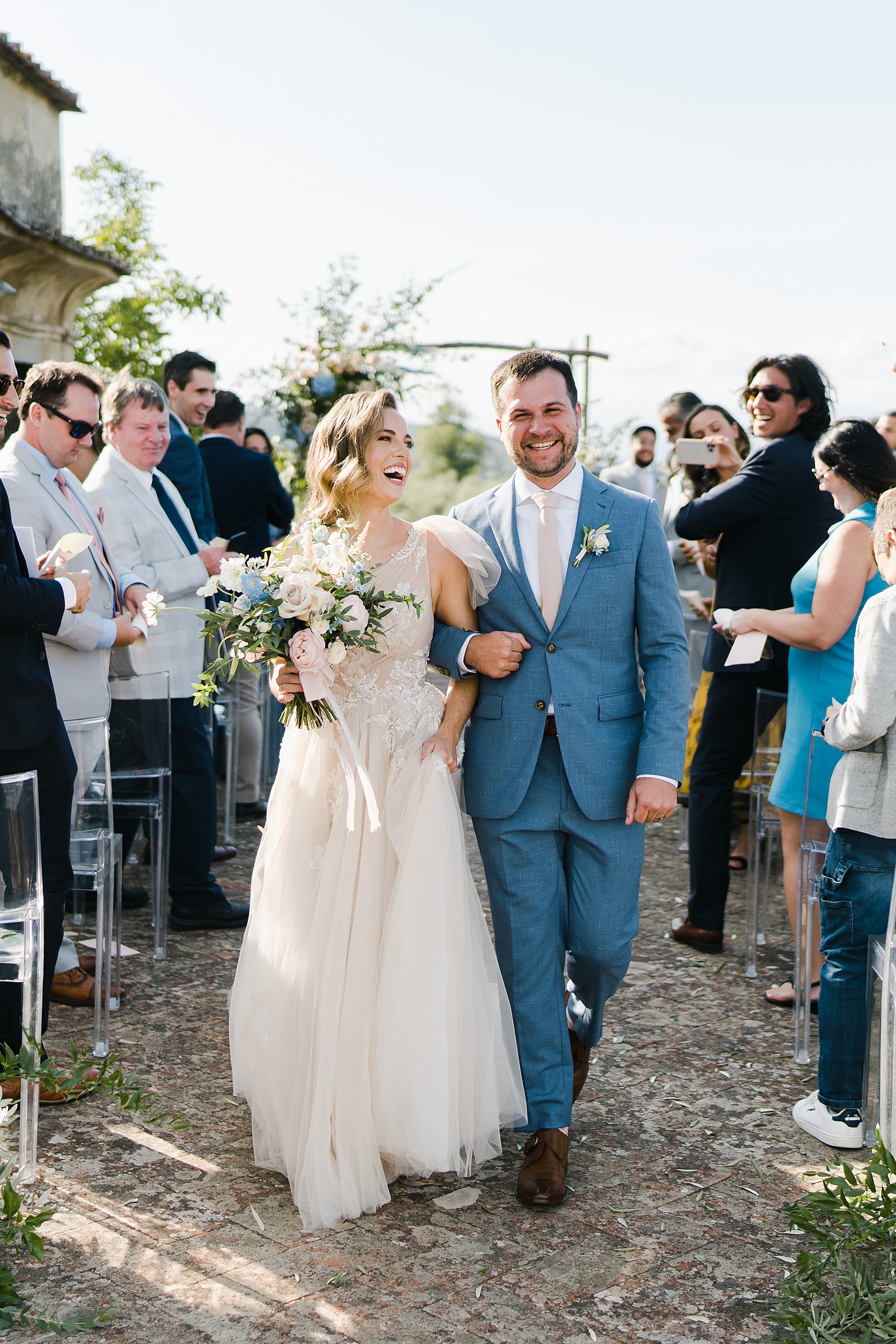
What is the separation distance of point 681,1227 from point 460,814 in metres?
1.17

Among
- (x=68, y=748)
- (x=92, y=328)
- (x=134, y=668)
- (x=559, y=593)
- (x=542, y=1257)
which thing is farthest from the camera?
(x=92, y=328)

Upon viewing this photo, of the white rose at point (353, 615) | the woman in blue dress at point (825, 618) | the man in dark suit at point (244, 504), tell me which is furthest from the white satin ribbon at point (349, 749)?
the man in dark suit at point (244, 504)

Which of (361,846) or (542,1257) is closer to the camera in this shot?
(542,1257)

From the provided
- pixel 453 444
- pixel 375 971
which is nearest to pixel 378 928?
pixel 375 971

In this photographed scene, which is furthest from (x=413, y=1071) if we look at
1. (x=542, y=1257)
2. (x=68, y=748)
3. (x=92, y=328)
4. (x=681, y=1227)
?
(x=92, y=328)

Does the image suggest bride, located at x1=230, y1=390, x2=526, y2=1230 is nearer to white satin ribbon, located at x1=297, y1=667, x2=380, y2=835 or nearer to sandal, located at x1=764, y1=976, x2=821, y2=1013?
white satin ribbon, located at x1=297, y1=667, x2=380, y2=835

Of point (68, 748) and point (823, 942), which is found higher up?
point (68, 748)

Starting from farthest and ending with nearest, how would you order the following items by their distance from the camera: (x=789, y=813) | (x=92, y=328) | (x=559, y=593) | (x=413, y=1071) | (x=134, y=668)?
(x=92, y=328), (x=134, y=668), (x=789, y=813), (x=559, y=593), (x=413, y=1071)

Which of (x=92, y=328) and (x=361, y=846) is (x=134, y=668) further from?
(x=92, y=328)

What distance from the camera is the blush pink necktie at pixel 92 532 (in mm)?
4379

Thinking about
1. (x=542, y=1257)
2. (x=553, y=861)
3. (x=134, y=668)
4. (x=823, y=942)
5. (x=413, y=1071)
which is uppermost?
(x=134, y=668)

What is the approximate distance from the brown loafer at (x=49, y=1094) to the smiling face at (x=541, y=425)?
2205 mm

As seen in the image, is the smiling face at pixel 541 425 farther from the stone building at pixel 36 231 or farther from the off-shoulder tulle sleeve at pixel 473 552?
the stone building at pixel 36 231

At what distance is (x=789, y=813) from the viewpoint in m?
4.45
